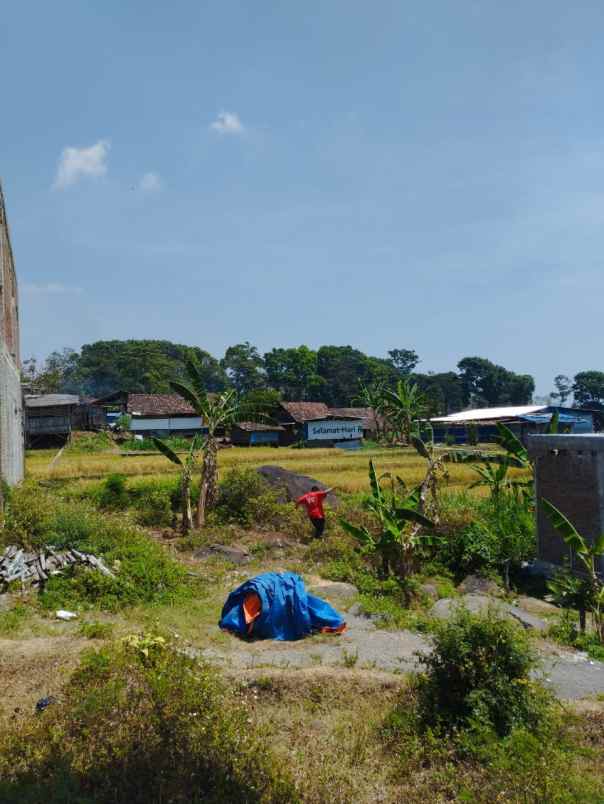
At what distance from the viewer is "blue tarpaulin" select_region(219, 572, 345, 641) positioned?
8.35m

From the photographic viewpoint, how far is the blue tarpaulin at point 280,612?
8.35 meters

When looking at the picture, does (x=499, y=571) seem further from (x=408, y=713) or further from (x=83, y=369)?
(x=83, y=369)

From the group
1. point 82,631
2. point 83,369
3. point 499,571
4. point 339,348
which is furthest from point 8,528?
point 339,348

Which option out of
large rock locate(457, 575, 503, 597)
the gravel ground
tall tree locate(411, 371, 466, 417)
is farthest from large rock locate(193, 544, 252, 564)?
tall tree locate(411, 371, 466, 417)

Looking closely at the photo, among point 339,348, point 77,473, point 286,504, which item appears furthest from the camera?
point 339,348

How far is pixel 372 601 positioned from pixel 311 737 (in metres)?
4.53

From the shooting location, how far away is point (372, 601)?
9992 mm

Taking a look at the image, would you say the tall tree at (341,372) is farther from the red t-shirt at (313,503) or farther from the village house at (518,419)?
the red t-shirt at (313,503)

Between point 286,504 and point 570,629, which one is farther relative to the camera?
point 286,504

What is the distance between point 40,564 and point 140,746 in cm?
555

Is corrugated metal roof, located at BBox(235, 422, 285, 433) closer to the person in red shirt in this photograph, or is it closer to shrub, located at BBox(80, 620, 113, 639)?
the person in red shirt

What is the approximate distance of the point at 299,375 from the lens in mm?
78000

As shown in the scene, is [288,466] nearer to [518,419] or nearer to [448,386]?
[518,419]

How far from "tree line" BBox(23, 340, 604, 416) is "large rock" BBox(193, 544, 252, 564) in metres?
60.2
